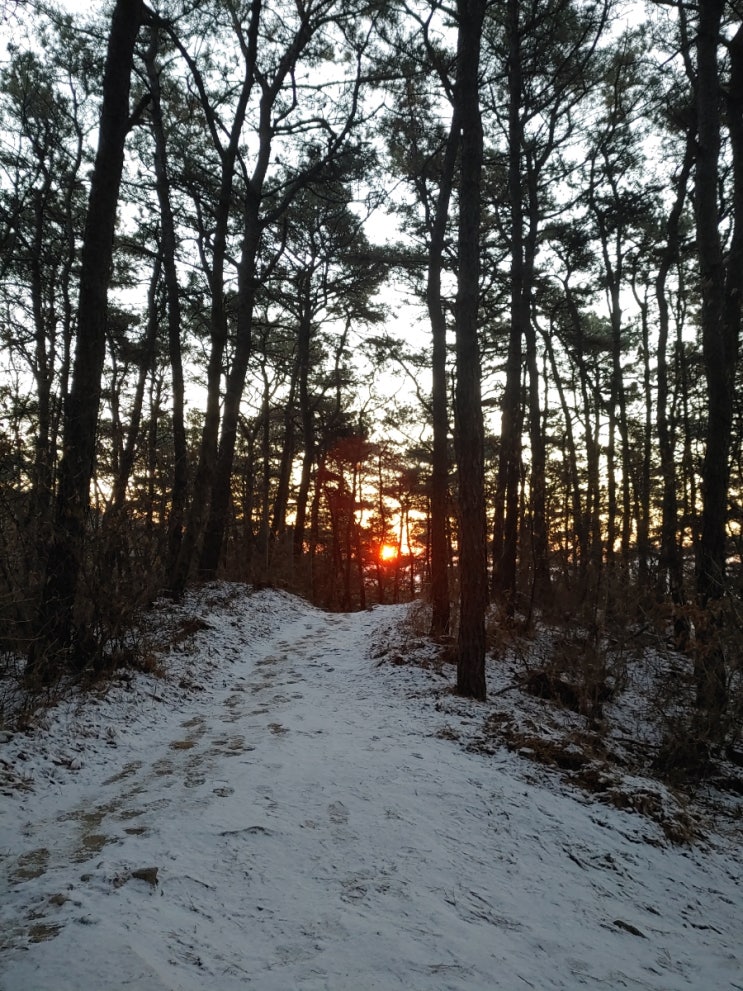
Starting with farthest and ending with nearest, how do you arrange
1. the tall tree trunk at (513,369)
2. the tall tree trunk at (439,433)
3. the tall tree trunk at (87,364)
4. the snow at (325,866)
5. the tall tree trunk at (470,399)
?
A: the tall tree trunk at (513,369) < the tall tree trunk at (439,433) < the tall tree trunk at (470,399) < the tall tree trunk at (87,364) < the snow at (325,866)

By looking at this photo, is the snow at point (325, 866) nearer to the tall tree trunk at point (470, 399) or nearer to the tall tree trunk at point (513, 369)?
the tall tree trunk at point (470, 399)

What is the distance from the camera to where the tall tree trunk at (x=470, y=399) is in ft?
20.8

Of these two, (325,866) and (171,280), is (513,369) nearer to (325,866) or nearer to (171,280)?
(171,280)

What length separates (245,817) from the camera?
3.41 metres

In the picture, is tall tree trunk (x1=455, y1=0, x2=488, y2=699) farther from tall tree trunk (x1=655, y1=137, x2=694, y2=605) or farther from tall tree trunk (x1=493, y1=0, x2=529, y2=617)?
tall tree trunk (x1=655, y1=137, x2=694, y2=605)

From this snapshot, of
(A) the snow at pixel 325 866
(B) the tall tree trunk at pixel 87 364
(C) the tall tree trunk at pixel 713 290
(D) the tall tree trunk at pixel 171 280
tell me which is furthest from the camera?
(D) the tall tree trunk at pixel 171 280

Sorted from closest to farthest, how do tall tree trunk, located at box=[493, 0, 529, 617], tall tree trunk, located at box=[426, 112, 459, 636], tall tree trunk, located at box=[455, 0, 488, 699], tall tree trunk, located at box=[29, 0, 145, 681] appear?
tall tree trunk, located at box=[29, 0, 145, 681]
tall tree trunk, located at box=[455, 0, 488, 699]
tall tree trunk, located at box=[426, 112, 459, 636]
tall tree trunk, located at box=[493, 0, 529, 617]

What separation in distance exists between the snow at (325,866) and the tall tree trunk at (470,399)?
2.93ft

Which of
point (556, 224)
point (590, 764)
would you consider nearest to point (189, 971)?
point (590, 764)

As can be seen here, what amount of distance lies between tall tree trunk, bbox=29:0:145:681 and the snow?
946 mm

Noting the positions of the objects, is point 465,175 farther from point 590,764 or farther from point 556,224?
point 556,224

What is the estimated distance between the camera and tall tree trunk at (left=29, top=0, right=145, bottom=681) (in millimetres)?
5629

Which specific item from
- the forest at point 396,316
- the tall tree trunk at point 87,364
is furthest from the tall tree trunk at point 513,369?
the tall tree trunk at point 87,364

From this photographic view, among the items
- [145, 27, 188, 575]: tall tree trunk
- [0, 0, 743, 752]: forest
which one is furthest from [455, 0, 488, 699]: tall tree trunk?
[145, 27, 188, 575]: tall tree trunk
